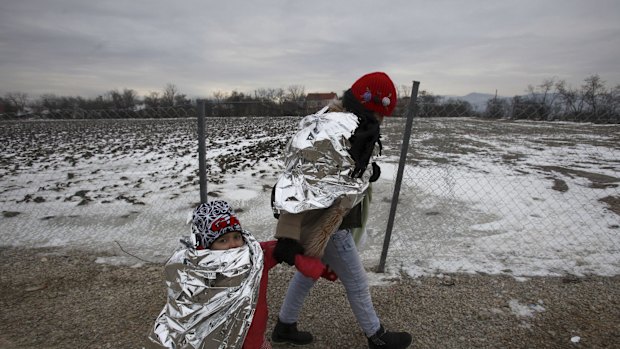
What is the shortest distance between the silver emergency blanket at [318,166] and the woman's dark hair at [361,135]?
0.10 ft

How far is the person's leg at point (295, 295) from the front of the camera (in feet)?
7.47

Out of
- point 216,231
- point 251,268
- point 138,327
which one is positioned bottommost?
point 138,327

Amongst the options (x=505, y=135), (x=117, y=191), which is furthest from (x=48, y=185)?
(x=505, y=135)

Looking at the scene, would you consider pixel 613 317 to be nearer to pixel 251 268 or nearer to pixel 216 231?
pixel 251 268

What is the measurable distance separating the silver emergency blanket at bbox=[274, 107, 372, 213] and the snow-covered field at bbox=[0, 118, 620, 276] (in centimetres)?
213

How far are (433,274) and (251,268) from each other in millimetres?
2481

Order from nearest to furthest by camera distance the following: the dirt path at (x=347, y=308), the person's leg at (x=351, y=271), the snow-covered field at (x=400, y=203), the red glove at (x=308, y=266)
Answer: the red glove at (x=308, y=266), the person's leg at (x=351, y=271), the dirt path at (x=347, y=308), the snow-covered field at (x=400, y=203)

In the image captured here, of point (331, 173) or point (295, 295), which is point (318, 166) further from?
point (295, 295)

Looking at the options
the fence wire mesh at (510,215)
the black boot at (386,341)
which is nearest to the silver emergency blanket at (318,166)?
the black boot at (386,341)

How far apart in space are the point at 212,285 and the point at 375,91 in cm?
126

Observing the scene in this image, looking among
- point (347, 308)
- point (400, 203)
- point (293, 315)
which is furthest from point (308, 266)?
point (400, 203)

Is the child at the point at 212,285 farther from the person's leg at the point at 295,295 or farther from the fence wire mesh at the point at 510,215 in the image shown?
the fence wire mesh at the point at 510,215

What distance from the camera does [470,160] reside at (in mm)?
9492

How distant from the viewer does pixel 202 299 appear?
1.54m
